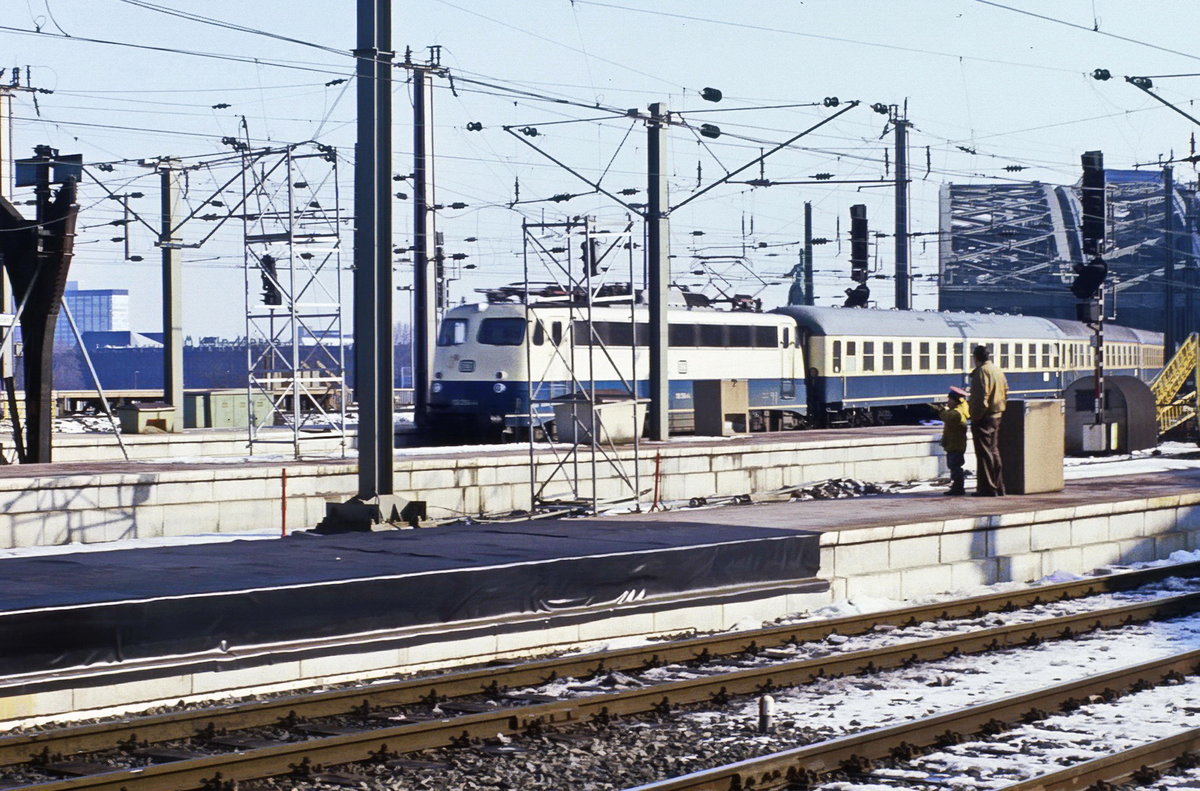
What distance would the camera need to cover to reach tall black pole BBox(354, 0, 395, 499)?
1672cm

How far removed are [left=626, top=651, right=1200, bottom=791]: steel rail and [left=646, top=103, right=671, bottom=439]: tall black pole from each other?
19.3 metres

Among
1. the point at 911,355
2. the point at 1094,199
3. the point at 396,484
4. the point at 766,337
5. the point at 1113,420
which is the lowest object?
the point at 396,484

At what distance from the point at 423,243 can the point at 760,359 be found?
9.63 meters

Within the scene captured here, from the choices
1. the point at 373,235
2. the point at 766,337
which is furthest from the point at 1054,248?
the point at 373,235

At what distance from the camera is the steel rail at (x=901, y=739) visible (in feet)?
24.1

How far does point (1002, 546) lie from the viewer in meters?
16.2

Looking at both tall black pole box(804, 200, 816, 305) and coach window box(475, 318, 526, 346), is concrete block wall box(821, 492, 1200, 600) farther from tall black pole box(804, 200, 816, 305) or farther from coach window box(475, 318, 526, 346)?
tall black pole box(804, 200, 816, 305)

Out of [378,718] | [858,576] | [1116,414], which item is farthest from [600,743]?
[1116,414]

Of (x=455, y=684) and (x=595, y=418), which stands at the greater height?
(x=595, y=418)

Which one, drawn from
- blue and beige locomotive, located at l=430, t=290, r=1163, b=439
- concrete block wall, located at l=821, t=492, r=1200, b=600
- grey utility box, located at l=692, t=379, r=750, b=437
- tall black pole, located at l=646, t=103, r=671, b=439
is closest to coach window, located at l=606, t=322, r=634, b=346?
blue and beige locomotive, located at l=430, t=290, r=1163, b=439

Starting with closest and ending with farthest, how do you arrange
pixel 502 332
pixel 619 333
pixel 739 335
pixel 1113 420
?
1. pixel 1113 420
2. pixel 502 332
3. pixel 619 333
4. pixel 739 335

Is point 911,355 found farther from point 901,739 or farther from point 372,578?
point 901,739

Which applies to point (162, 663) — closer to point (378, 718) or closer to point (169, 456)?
point (378, 718)

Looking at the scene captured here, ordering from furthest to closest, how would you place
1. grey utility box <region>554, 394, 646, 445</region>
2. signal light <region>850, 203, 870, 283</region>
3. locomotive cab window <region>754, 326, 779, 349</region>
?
signal light <region>850, 203, 870, 283</region> → locomotive cab window <region>754, 326, 779, 349</region> → grey utility box <region>554, 394, 646, 445</region>
